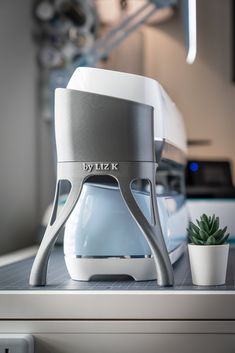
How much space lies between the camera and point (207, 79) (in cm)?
206

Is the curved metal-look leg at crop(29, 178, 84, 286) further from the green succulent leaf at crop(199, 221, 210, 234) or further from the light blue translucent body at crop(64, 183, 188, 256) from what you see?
the green succulent leaf at crop(199, 221, 210, 234)

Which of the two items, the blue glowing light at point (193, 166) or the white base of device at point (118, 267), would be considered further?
the blue glowing light at point (193, 166)

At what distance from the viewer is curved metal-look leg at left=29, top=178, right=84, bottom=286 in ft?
2.72

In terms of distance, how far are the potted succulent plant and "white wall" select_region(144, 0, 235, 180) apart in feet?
4.04

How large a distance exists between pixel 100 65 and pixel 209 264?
1.31 m

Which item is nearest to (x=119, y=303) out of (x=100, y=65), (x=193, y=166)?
(x=193, y=166)

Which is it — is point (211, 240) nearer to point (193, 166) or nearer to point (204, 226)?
point (204, 226)

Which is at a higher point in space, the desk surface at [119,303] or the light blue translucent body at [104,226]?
the light blue translucent body at [104,226]

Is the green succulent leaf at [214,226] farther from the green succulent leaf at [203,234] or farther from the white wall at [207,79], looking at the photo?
Result: the white wall at [207,79]

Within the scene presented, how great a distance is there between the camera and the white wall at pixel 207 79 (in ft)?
6.73

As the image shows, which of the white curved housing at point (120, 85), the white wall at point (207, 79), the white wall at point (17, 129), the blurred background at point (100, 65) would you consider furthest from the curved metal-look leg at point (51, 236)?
the white wall at point (207, 79)

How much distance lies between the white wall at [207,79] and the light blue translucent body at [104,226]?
46.6 inches

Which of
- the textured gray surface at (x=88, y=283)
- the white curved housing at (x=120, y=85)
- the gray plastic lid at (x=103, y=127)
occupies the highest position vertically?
the white curved housing at (x=120, y=85)

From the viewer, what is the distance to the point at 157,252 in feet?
2.66
